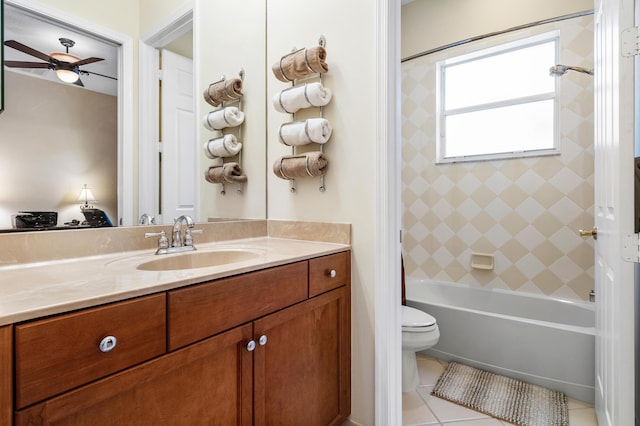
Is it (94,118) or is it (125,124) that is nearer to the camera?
(94,118)

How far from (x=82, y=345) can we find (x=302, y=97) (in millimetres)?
1213

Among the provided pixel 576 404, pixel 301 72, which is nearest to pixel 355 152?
pixel 301 72

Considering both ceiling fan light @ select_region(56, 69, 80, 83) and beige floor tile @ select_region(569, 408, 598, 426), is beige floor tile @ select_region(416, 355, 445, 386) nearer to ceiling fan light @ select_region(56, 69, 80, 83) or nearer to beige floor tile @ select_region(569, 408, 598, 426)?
beige floor tile @ select_region(569, 408, 598, 426)

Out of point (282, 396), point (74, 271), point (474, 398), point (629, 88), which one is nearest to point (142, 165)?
point (74, 271)

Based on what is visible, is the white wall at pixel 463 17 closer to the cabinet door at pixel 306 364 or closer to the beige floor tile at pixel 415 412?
the cabinet door at pixel 306 364

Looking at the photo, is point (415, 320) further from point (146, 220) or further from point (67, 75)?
point (67, 75)

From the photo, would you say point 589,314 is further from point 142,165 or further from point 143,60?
point 143,60

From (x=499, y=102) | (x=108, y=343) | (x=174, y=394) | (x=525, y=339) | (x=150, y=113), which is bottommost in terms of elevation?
(x=525, y=339)

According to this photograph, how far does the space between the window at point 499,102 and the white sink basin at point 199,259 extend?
6.87 ft

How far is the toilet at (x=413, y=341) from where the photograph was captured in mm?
1797

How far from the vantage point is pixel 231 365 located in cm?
94

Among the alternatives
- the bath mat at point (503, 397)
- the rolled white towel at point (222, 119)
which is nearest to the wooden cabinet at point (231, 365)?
the bath mat at point (503, 397)

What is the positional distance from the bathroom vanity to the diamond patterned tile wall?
5.49ft

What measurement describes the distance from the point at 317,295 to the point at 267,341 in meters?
0.28
